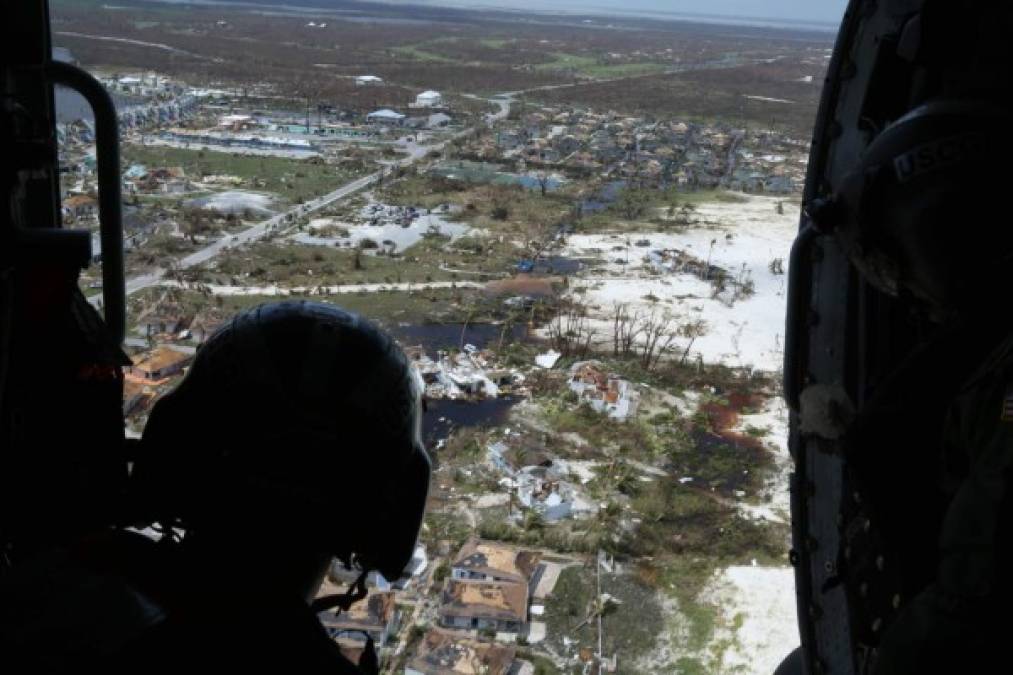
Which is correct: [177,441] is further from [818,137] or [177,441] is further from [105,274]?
[818,137]

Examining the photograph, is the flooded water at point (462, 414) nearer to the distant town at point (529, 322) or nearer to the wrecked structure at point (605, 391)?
the distant town at point (529, 322)

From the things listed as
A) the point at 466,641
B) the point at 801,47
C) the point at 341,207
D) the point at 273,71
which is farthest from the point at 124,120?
the point at 801,47

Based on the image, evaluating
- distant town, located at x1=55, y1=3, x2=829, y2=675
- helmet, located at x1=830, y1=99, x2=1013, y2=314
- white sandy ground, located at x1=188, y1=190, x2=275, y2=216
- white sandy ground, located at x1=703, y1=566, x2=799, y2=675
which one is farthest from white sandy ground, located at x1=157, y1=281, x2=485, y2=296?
helmet, located at x1=830, y1=99, x2=1013, y2=314

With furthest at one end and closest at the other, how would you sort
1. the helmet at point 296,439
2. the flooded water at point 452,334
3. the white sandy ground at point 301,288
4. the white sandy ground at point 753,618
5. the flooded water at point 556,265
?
the flooded water at point 556,265
the white sandy ground at point 301,288
the flooded water at point 452,334
the white sandy ground at point 753,618
the helmet at point 296,439

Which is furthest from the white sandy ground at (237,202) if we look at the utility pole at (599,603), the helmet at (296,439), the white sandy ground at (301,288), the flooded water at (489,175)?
the helmet at (296,439)

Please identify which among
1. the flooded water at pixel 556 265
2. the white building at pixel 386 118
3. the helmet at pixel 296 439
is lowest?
the flooded water at pixel 556 265

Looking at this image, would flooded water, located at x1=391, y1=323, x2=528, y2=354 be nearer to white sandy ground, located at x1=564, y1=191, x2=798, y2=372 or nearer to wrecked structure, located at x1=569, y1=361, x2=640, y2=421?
white sandy ground, located at x1=564, y1=191, x2=798, y2=372

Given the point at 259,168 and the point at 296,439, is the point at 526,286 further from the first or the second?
the point at 296,439

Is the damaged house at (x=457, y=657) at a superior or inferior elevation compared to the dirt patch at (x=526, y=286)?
inferior
